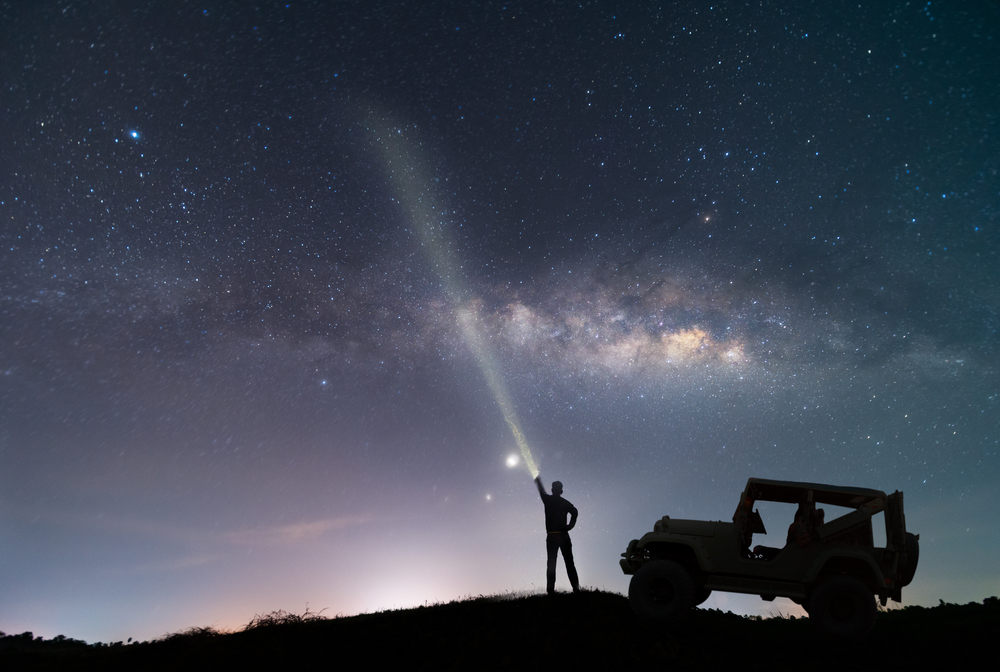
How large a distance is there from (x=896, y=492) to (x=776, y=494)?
167cm

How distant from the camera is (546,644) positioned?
7.91 metres

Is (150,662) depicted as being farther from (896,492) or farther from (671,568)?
(896,492)

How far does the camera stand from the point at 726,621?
9.87 metres

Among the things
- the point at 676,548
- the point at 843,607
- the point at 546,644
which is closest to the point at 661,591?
the point at 676,548

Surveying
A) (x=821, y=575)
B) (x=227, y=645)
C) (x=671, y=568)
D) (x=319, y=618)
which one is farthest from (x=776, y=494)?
(x=227, y=645)

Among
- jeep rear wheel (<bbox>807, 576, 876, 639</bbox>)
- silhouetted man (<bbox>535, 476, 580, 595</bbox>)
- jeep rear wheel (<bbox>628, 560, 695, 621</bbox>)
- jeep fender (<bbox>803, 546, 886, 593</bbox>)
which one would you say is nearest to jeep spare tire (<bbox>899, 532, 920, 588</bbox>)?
jeep fender (<bbox>803, 546, 886, 593</bbox>)

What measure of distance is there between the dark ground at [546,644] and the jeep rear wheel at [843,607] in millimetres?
262

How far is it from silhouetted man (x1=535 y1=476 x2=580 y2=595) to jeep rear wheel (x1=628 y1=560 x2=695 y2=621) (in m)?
2.28

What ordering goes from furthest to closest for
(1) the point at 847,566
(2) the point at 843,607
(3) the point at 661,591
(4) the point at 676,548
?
1. (4) the point at 676,548
2. (3) the point at 661,591
3. (1) the point at 847,566
4. (2) the point at 843,607

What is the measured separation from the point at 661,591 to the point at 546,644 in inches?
83.3

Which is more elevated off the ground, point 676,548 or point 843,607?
point 676,548

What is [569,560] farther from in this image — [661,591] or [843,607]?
[843,607]

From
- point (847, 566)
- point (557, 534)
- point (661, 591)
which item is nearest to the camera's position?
point (847, 566)

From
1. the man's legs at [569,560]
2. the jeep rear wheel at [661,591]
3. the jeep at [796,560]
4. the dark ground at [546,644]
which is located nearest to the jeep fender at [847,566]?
the jeep at [796,560]
